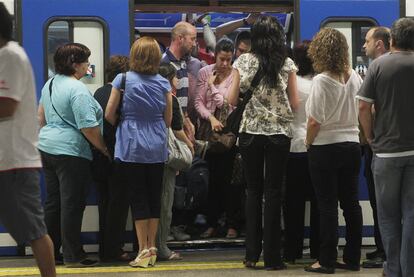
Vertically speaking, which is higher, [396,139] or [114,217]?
[396,139]

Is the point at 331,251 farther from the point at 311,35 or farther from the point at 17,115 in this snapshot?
the point at 17,115

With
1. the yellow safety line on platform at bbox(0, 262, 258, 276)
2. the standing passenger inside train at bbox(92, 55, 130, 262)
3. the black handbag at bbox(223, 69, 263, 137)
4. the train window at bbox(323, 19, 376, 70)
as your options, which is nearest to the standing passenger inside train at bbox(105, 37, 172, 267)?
the yellow safety line on platform at bbox(0, 262, 258, 276)

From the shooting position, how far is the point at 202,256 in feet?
23.0

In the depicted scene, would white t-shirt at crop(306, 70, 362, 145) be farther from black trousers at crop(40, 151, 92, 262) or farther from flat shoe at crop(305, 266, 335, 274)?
Result: black trousers at crop(40, 151, 92, 262)

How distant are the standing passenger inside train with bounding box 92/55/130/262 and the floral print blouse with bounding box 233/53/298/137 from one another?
3.54ft

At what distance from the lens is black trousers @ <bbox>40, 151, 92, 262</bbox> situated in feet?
21.0

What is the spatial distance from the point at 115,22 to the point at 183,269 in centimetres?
221

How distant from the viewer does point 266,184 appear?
6246 millimetres

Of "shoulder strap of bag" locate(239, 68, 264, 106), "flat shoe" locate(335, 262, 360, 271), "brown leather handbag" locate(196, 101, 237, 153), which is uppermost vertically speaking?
"shoulder strap of bag" locate(239, 68, 264, 106)

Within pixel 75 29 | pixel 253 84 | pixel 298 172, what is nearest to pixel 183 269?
pixel 298 172

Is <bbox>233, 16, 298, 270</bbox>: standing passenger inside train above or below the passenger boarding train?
below

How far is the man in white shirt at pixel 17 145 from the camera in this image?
450 cm

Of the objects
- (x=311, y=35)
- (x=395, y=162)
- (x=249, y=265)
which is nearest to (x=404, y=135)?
(x=395, y=162)

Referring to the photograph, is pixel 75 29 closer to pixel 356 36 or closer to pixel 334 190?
pixel 356 36
